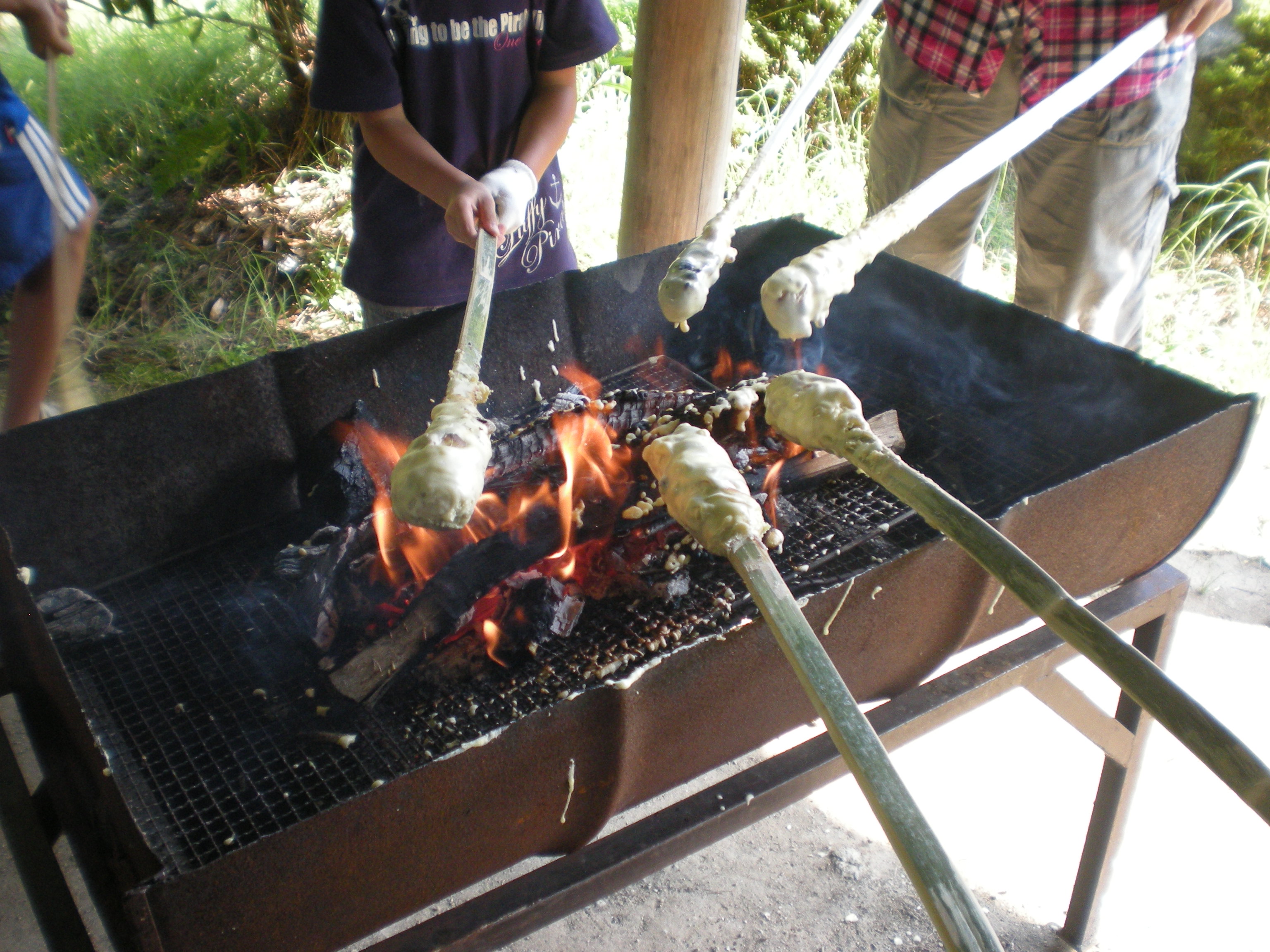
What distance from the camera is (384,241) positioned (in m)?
2.85

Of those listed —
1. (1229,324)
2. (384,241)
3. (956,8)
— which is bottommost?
(1229,324)

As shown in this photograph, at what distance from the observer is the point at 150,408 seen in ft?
6.53

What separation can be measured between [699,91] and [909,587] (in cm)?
236

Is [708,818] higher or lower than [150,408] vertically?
lower

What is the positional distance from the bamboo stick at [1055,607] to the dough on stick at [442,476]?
0.66 metres

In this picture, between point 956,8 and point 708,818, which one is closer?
point 708,818

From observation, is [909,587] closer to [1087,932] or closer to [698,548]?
[698,548]

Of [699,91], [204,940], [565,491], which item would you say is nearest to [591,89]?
[699,91]

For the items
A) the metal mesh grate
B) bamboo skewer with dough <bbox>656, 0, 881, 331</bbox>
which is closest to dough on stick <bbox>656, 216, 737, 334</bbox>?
bamboo skewer with dough <bbox>656, 0, 881, 331</bbox>

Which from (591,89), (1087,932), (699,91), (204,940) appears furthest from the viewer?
(591,89)

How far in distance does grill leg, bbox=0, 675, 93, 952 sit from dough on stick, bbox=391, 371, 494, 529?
0.77 m

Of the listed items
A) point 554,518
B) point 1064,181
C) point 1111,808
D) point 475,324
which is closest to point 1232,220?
point 1064,181

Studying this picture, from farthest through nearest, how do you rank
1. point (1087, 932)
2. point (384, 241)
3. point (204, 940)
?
point (384, 241) < point (1087, 932) < point (204, 940)

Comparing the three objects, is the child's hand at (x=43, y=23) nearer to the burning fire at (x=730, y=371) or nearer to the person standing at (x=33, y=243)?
the person standing at (x=33, y=243)
